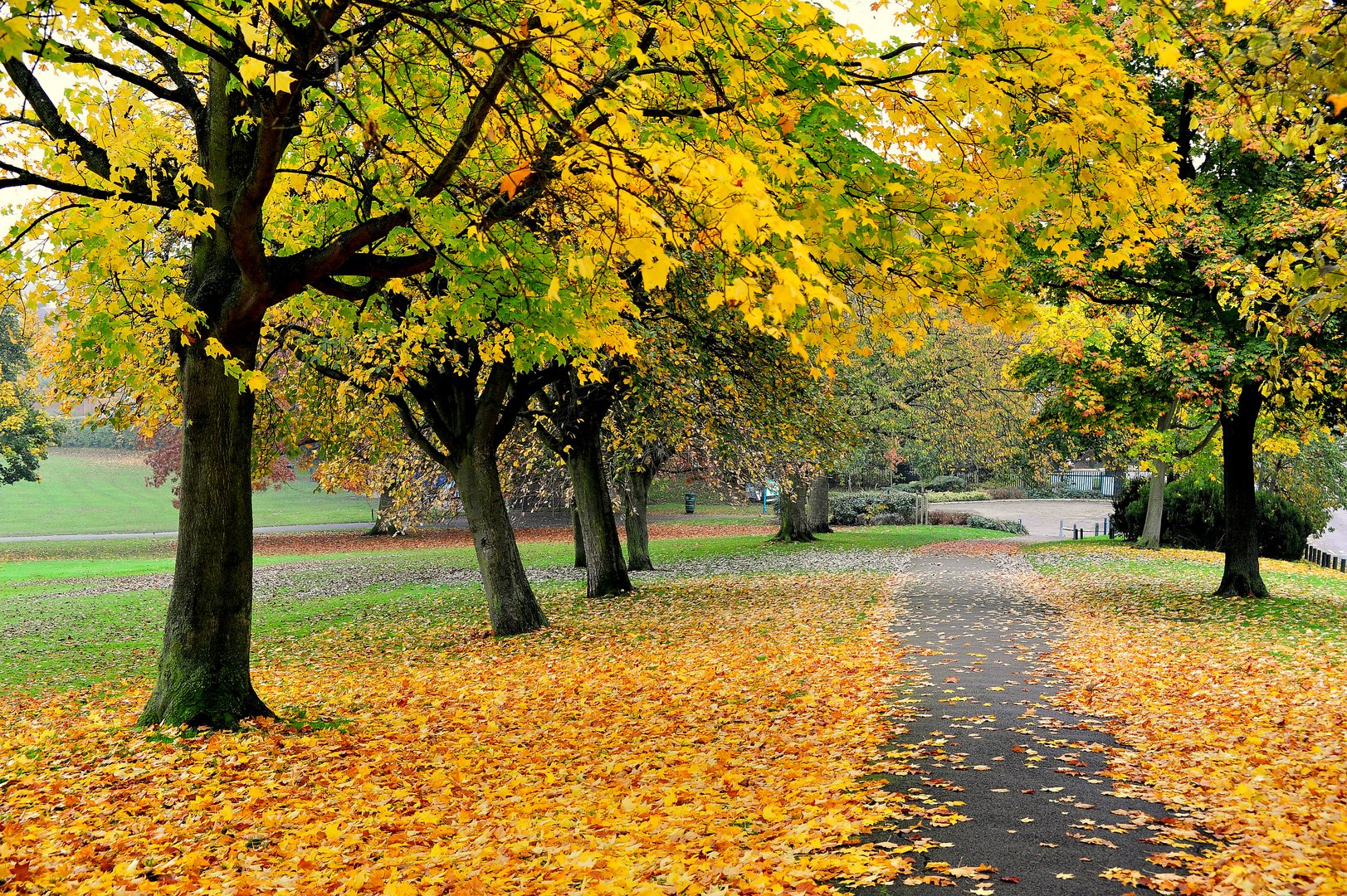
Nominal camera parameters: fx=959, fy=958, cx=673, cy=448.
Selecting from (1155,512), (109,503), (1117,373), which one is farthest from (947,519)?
(109,503)

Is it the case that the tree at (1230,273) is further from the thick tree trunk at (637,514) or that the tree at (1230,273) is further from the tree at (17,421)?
the tree at (17,421)

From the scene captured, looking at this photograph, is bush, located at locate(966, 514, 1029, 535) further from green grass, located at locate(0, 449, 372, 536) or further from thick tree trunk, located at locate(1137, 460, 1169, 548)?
green grass, located at locate(0, 449, 372, 536)

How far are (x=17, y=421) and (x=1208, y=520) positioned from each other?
38.7 metres

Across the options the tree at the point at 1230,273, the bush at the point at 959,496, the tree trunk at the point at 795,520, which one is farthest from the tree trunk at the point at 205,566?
the bush at the point at 959,496

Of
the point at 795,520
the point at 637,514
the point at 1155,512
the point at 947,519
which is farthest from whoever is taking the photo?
the point at 947,519

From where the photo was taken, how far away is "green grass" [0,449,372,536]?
52.4 meters

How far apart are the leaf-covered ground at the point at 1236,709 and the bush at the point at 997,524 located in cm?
2516

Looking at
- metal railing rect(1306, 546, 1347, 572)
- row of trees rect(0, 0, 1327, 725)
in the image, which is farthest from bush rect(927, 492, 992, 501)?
row of trees rect(0, 0, 1327, 725)

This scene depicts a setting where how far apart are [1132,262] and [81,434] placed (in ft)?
292

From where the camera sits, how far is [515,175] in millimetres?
5629

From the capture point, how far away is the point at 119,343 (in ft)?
22.4

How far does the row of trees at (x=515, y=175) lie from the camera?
18.3 feet

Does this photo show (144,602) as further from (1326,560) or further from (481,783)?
(1326,560)

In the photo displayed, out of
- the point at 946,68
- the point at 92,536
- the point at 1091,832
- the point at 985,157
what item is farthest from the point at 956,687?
the point at 92,536
